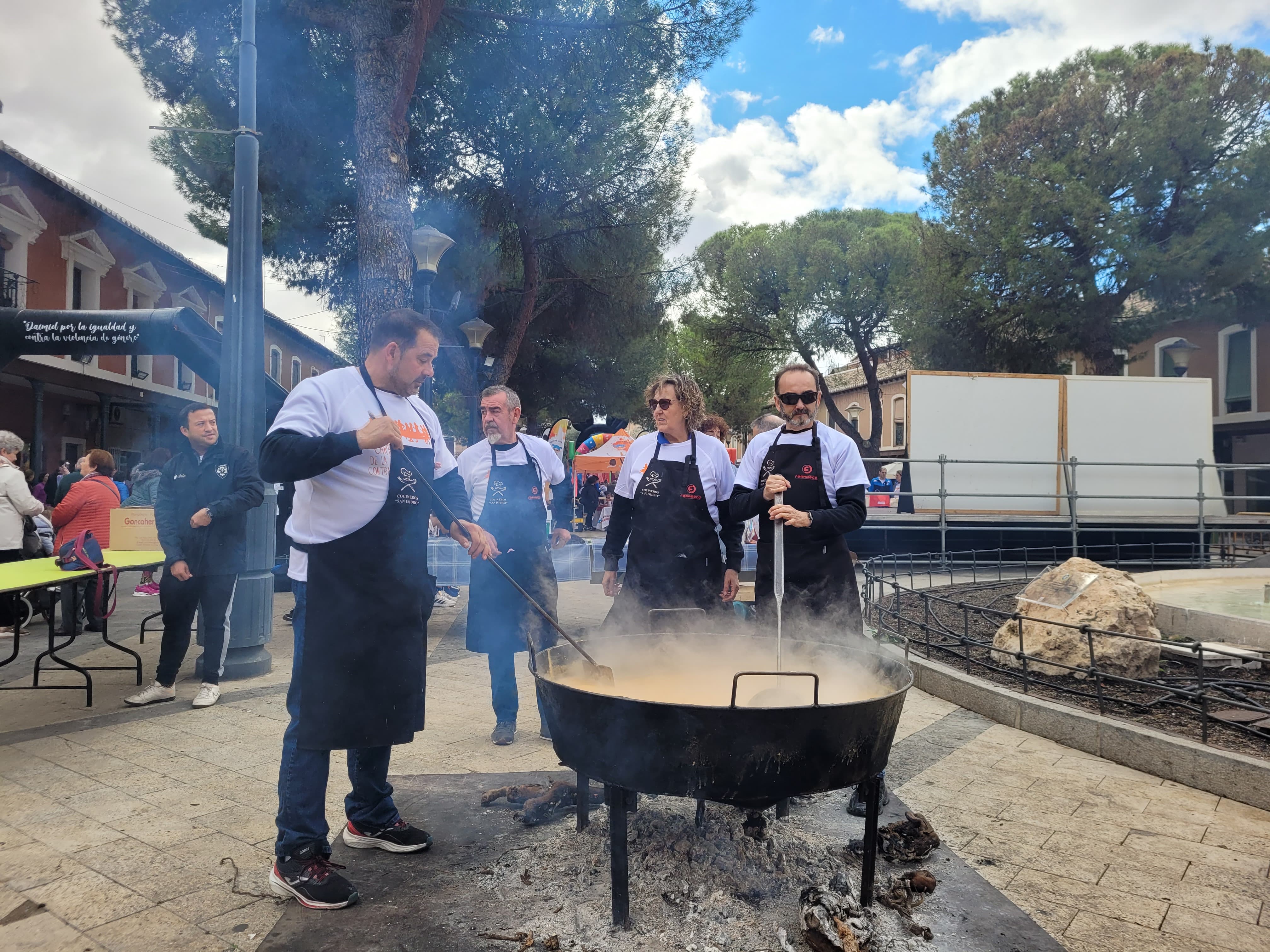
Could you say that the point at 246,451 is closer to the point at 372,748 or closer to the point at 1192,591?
Answer: the point at 372,748

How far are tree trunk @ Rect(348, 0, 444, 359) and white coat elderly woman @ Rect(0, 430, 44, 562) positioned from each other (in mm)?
3266

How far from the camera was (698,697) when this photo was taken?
263 cm

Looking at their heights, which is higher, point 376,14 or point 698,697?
point 376,14

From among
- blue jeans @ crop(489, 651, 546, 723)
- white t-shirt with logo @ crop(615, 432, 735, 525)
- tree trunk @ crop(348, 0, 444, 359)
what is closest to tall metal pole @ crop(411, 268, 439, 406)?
tree trunk @ crop(348, 0, 444, 359)

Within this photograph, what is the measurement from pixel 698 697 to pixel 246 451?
3.91m

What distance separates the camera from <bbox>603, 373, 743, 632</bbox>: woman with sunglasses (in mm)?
3768

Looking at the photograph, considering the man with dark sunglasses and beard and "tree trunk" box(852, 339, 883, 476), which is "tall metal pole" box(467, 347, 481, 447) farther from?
"tree trunk" box(852, 339, 883, 476)

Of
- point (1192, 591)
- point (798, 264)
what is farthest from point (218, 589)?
point (798, 264)

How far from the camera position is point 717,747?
6.77 feet

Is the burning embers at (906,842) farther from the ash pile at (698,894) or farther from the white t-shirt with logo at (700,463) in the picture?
the white t-shirt with logo at (700,463)

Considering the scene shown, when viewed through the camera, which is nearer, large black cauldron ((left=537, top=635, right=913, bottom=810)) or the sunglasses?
large black cauldron ((left=537, top=635, right=913, bottom=810))

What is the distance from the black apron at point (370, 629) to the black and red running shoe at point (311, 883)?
349 millimetres

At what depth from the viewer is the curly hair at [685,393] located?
3.88 metres

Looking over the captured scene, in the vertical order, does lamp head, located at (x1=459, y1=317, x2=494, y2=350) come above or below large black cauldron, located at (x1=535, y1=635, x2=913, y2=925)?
above
